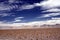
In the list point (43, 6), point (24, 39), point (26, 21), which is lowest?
point (24, 39)

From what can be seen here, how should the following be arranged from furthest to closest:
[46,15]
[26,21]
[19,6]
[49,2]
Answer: [26,21], [46,15], [19,6], [49,2]

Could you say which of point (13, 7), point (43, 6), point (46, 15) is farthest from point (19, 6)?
point (46, 15)

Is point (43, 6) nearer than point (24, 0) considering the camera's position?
No

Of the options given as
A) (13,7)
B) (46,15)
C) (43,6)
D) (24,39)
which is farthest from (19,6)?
(24,39)

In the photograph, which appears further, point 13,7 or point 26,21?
point 26,21

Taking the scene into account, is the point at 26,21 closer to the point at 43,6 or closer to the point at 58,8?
the point at 43,6

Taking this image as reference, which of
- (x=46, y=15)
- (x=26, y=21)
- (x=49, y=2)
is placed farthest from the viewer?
Answer: (x=26, y=21)

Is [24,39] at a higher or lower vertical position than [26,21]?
lower

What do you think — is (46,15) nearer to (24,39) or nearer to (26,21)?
(26,21)

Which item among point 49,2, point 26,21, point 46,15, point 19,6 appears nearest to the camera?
point 49,2
